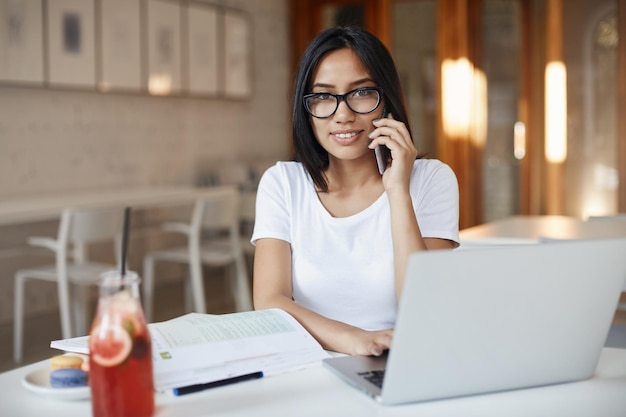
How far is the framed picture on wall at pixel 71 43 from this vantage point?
4.93 metres

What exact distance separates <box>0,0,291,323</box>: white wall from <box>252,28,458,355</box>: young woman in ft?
11.0

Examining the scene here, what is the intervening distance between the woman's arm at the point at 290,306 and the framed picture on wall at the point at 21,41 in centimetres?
338

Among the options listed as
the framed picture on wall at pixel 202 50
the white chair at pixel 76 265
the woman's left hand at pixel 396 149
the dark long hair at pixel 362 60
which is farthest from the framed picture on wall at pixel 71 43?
the woman's left hand at pixel 396 149

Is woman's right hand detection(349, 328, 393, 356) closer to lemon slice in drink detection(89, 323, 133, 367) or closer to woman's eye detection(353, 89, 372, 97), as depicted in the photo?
lemon slice in drink detection(89, 323, 133, 367)

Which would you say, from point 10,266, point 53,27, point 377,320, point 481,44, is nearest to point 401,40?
point 481,44

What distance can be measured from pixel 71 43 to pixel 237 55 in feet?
6.06

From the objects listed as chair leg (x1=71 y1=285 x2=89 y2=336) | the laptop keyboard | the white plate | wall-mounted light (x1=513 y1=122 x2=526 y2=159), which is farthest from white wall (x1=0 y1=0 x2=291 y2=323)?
the laptop keyboard

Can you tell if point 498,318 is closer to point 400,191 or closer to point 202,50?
point 400,191

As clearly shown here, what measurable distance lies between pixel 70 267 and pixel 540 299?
3.33 metres

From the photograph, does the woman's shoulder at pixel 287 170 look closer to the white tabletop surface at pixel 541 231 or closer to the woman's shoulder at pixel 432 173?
the woman's shoulder at pixel 432 173

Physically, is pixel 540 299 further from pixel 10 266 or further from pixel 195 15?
pixel 195 15

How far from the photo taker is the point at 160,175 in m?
5.96

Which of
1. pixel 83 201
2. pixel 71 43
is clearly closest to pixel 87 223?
pixel 83 201

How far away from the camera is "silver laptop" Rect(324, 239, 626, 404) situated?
3.31ft
